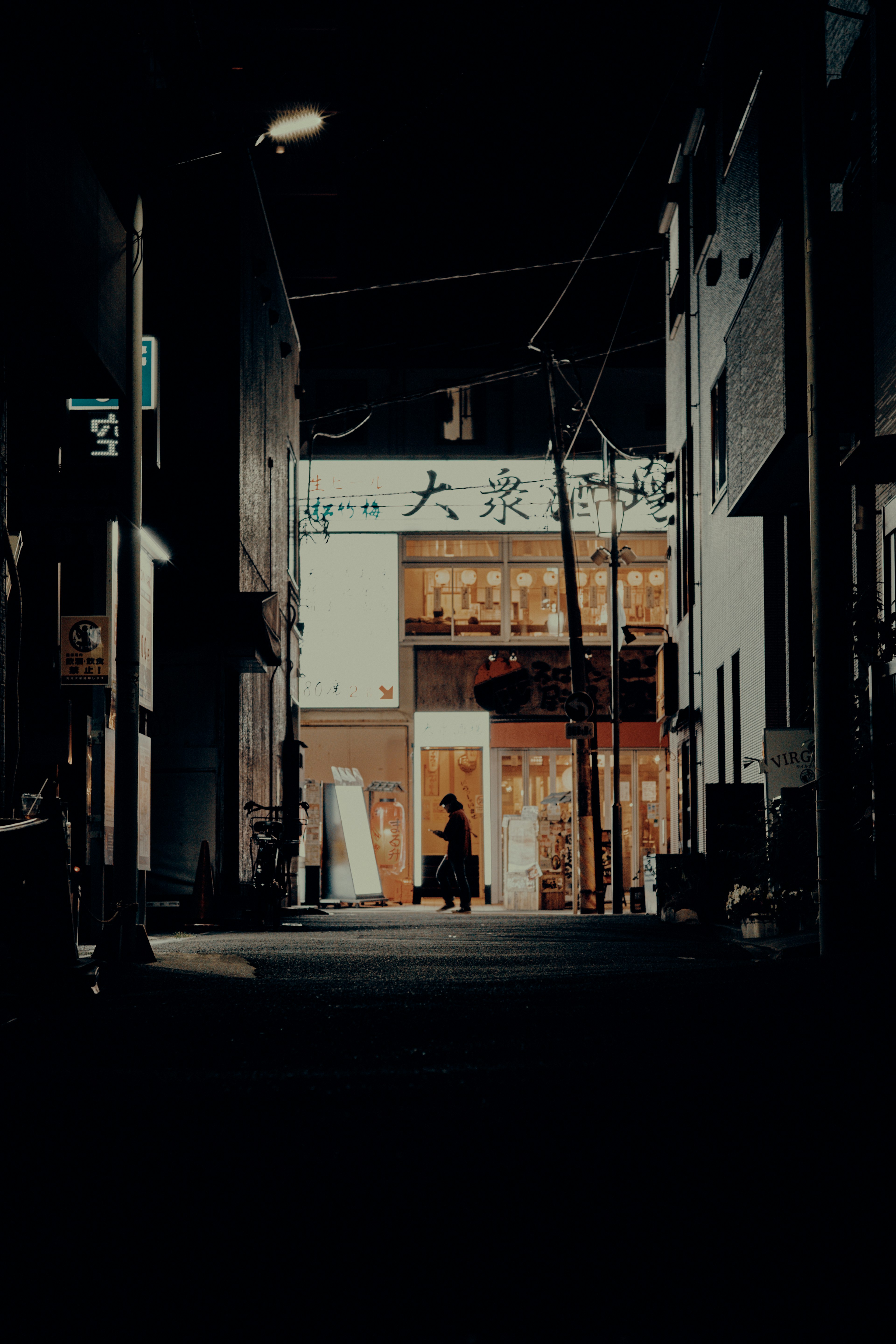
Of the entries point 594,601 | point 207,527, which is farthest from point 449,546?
Answer: point 207,527

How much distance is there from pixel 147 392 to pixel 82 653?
4.00 meters

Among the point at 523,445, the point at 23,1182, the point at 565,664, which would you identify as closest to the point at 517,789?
the point at 565,664

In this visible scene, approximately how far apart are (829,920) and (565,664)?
24.7 metres

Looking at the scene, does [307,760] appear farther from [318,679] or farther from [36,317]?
[36,317]

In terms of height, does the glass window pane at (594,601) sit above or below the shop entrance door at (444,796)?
above

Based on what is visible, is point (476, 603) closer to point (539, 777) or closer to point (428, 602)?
point (428, 602)

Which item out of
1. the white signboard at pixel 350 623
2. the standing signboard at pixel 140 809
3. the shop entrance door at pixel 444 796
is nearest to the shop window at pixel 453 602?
the white signboard at pixel 350 623

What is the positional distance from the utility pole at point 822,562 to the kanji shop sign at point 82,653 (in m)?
6.65

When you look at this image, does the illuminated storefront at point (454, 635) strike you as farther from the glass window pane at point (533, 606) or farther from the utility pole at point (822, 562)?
the utility pole at point (822, 562)

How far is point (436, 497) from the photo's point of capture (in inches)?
1352

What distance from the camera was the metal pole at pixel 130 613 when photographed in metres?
11.2

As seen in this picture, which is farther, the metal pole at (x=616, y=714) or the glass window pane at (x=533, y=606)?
the glass window pane at (x=533, y=606)

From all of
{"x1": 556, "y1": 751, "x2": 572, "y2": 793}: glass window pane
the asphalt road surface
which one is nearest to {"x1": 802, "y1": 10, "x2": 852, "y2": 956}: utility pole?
the asphalt road surface

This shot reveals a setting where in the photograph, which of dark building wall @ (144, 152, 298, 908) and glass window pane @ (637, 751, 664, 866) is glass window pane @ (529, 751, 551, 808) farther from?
dark building wall @ (144, 152, 298, 908)
